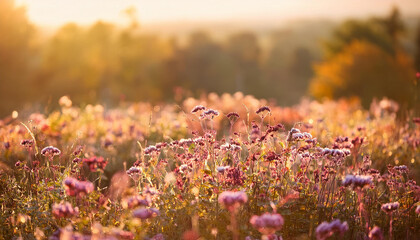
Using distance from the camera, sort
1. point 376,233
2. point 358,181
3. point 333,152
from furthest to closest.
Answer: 1. point 333,152
2. point 358,181
3. point 376,233

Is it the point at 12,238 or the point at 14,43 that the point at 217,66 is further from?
the point at 12,238

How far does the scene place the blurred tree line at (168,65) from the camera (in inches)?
961

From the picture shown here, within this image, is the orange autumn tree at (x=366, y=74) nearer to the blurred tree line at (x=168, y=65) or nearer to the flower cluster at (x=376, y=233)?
the blurred tree line at (x=168, y=65)

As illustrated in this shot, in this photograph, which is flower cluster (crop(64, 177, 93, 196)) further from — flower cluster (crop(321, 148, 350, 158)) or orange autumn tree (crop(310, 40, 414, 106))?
orange autumn tree (crop(310, 40, 414, 106))

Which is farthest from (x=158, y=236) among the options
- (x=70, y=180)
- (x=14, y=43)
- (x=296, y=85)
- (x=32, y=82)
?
(x=296, y=85)

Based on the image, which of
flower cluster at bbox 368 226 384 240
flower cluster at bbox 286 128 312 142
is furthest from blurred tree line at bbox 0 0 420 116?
flower cluster at bbox 368 226 384 240

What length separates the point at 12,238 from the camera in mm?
3865

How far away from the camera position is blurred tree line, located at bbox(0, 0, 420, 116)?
24422 millimetres

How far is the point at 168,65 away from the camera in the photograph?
4409 cm

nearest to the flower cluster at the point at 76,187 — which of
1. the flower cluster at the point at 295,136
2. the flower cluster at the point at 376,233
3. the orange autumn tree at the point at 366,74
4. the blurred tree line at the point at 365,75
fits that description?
the flower cluster at the point at 295,136

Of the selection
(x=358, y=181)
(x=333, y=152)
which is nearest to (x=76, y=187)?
(x=358, y=181)

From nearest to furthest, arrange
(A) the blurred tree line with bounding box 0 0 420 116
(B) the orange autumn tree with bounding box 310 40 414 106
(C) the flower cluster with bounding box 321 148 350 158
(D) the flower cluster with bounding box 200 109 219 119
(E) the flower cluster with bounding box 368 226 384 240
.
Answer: (E) the flower cluster with bounding box 368 226 384 240 → (C) the flower cluster with bounding box 321 148 350 158 → (D) the flower cluster with bounding box 200 109 219 119 → (A) the blurred tree line with bounding box 0 0 420 116 → (B) the orange autumn tree with bounding box 310 40 414 106

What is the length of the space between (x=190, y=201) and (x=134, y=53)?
39189mm

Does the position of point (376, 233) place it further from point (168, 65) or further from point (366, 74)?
point (168, 65)
